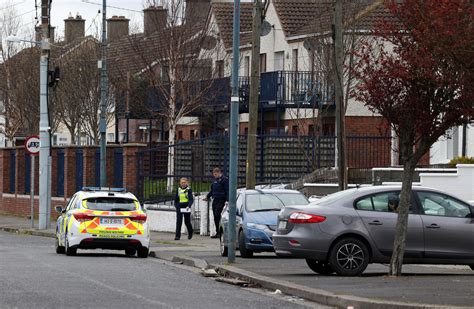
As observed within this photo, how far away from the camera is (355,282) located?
19.1 m

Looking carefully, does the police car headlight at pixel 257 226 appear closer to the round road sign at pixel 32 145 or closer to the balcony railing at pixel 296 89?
the balcony railing at pixel 296 89

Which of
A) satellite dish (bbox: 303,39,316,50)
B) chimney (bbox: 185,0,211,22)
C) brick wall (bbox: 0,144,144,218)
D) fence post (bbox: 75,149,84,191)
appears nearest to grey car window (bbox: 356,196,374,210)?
satellite dish (bbox: 303,39,316,50)

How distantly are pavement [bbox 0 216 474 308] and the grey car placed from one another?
312mm

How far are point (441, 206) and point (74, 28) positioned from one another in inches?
2224

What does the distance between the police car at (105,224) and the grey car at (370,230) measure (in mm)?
6594

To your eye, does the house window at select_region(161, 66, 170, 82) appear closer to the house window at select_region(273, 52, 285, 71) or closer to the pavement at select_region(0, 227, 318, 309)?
the house window at select_region(273, 52, 285, 71)

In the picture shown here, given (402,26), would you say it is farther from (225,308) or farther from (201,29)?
(201,29)

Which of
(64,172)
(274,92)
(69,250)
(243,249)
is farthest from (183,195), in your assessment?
(64,172)

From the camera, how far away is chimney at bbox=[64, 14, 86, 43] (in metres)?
70.6

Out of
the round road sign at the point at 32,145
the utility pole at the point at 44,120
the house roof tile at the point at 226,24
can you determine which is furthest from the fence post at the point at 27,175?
the utility pole at the point at 44,120

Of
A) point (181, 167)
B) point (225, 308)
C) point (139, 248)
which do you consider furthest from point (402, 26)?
point (181, 167)

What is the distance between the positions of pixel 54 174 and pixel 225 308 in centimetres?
3768

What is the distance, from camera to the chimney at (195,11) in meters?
50.7

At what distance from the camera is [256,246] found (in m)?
26.0
